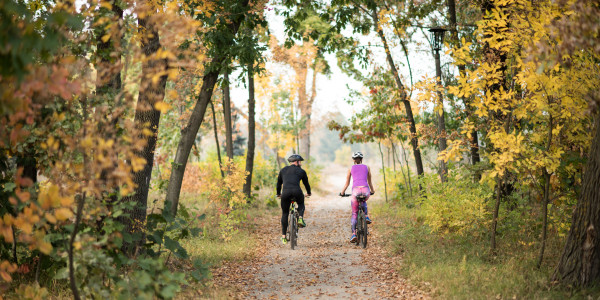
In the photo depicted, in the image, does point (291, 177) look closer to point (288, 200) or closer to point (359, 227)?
point (288, 200)

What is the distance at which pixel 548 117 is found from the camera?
7129mm

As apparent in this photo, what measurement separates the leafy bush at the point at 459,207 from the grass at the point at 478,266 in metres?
0.31

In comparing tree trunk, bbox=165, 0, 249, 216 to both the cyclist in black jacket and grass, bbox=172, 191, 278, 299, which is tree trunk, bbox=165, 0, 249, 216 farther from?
the cyclist in black jacket

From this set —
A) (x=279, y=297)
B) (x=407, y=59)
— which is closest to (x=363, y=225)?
(x=279, y=297)

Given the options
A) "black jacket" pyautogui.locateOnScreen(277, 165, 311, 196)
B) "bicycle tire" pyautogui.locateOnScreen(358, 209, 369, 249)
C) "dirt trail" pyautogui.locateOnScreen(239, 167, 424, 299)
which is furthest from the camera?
"black jacket" pyautogui.locateOnScreen(277, 165, 311, 196)

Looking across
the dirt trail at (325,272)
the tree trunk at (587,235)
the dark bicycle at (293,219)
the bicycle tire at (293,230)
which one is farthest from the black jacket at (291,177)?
the tree trunk at (587,235)

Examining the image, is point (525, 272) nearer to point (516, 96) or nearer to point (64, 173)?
point (516, 96)

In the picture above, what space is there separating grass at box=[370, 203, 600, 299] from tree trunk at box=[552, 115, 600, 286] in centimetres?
22

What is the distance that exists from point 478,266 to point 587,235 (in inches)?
68.1

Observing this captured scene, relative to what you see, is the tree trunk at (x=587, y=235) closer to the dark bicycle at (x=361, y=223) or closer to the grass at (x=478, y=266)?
the grass at (x=478, y=266)

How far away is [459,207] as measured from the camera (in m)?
8.97

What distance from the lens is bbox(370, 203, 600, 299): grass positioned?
612cm

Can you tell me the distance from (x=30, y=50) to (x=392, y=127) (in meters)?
14.3

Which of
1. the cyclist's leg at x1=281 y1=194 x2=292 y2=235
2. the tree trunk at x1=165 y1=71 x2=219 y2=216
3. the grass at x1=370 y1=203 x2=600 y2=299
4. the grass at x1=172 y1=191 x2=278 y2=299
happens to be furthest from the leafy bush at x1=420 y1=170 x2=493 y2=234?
the tree trunk at x1=165 y1=71 x2=219 y2=216
